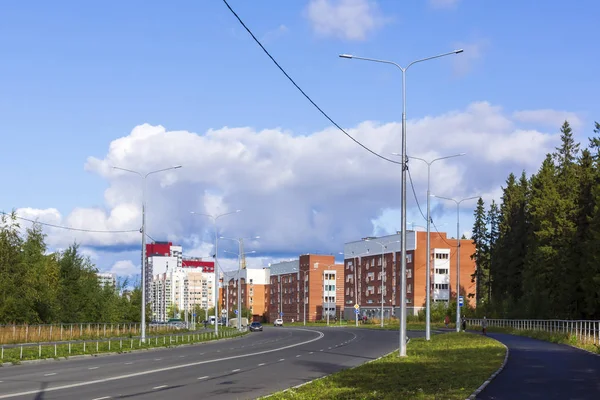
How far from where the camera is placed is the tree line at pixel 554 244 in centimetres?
6925

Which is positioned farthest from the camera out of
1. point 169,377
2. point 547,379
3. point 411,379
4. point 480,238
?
point 480,238

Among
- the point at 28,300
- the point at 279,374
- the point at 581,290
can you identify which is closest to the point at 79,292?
the point at 28,300

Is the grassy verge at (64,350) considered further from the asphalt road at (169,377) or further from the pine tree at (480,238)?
the pine tree at (480,238)

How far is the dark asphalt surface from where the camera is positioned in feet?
62.0

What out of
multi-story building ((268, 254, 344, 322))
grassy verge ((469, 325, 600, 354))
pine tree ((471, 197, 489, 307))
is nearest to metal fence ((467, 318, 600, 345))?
grassy verge ((469, 325, 600, 354))

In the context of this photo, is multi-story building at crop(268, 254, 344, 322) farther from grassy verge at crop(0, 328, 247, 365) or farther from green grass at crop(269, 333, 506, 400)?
green grass at crop(269, 333, 506, 400)

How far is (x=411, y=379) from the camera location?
22.1 m

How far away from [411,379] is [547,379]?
12.9 feet

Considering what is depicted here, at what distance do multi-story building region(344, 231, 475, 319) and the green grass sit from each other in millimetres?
105724

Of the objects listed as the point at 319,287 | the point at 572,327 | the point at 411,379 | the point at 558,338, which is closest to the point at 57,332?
the point at 558,338

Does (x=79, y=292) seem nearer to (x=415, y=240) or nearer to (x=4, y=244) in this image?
(x=4, y=244)

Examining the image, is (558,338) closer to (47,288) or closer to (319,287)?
(47,288)

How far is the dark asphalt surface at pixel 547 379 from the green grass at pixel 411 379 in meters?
0.55

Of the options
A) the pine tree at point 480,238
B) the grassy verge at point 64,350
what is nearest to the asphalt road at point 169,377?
the grassy verge at point 64,350
